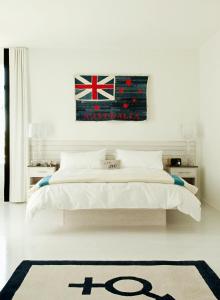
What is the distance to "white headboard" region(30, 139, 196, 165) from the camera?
658 cm

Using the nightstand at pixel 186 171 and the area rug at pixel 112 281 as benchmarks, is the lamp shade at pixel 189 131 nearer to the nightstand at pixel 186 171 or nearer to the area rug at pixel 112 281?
the nightstand at pixel 186 171

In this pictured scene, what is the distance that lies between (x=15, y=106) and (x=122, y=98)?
6.02 ft

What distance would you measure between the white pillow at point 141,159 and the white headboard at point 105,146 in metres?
0.30

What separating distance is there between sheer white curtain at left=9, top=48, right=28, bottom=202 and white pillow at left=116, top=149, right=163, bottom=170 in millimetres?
1657

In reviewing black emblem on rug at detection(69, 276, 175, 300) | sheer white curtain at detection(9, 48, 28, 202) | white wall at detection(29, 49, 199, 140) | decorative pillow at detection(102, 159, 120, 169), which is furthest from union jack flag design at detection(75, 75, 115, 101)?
black emblem on rug at detection(69, 276, 175, 300)

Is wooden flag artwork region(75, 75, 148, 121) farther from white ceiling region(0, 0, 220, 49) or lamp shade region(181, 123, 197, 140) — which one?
lamp shade region(181, 123, 197, 140)

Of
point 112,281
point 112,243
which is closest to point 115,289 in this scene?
point 112,281

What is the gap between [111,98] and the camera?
6.61 meters

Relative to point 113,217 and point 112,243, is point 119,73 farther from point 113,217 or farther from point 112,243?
point 112,243

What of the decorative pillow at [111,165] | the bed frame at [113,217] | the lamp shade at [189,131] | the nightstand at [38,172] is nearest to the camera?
the bed frame at [113,217]

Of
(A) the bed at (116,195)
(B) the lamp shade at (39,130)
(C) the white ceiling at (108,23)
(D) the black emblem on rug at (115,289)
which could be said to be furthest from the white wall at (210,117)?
(D) the black emblem on rug at (115,289)

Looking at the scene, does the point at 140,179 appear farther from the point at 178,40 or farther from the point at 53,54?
the point at 53,54

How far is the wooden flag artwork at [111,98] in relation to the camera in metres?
6.59

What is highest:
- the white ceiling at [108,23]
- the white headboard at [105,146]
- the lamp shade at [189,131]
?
the white ceiling at [108,23]
